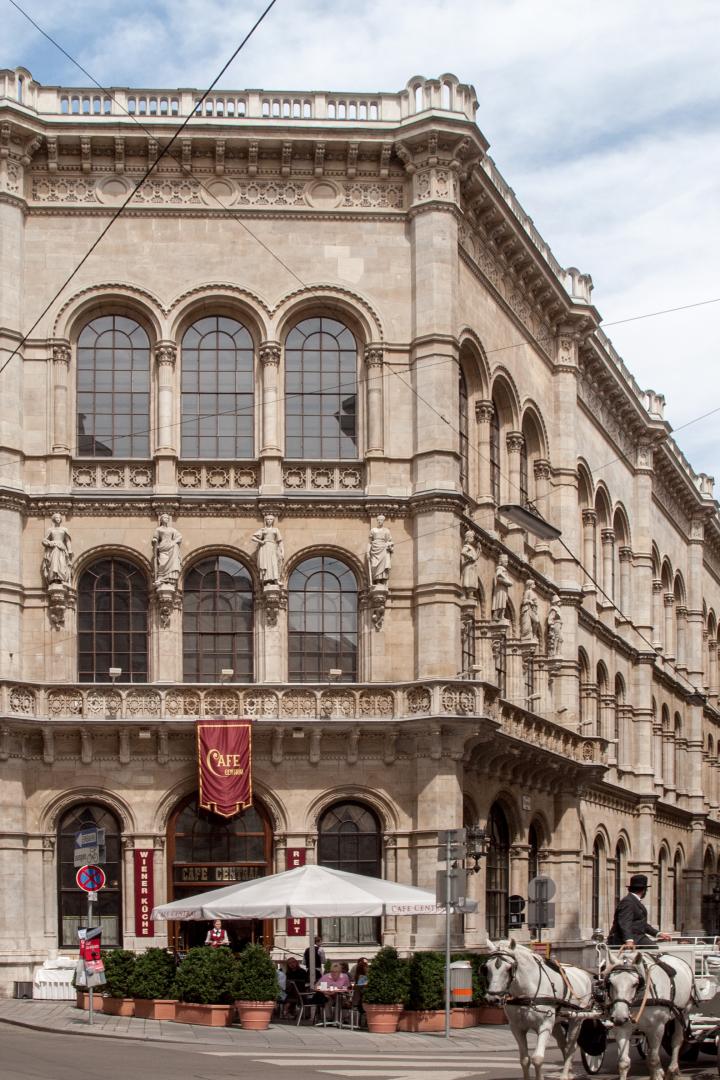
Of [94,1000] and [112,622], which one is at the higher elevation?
[112,622]

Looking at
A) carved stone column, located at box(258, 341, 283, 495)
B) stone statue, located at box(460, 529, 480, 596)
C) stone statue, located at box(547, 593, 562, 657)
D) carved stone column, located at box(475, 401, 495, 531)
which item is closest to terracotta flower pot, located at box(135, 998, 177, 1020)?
carved stone column, located at box(258, 341, 283, 495)

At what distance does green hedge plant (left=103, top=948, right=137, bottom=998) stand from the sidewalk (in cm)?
48

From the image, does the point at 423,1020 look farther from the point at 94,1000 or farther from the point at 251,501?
the point at 251,501

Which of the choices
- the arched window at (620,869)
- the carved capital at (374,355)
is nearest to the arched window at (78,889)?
the carved capital at (374,355)

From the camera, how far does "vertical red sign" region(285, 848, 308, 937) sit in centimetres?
3653

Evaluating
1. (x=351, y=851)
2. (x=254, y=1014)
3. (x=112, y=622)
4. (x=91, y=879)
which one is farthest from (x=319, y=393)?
(x=254, y=1014)

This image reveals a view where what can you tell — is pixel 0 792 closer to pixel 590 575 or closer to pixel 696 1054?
pixel 696 1054

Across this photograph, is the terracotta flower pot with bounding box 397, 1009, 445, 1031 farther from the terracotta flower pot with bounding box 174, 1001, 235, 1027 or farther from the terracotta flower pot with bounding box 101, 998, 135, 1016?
the terracotta flower pot with bounding box 101, 998, 135, 1016

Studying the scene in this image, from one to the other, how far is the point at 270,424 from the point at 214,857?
957 cm

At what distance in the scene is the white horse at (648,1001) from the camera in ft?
64.1

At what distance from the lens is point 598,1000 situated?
20.2 m

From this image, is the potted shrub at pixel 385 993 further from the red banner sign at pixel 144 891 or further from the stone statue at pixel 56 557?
the stone statue at pixel 56 557

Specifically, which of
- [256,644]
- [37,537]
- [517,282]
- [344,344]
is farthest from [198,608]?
[517,282]

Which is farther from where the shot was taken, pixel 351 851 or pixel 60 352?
pixel 60 352
